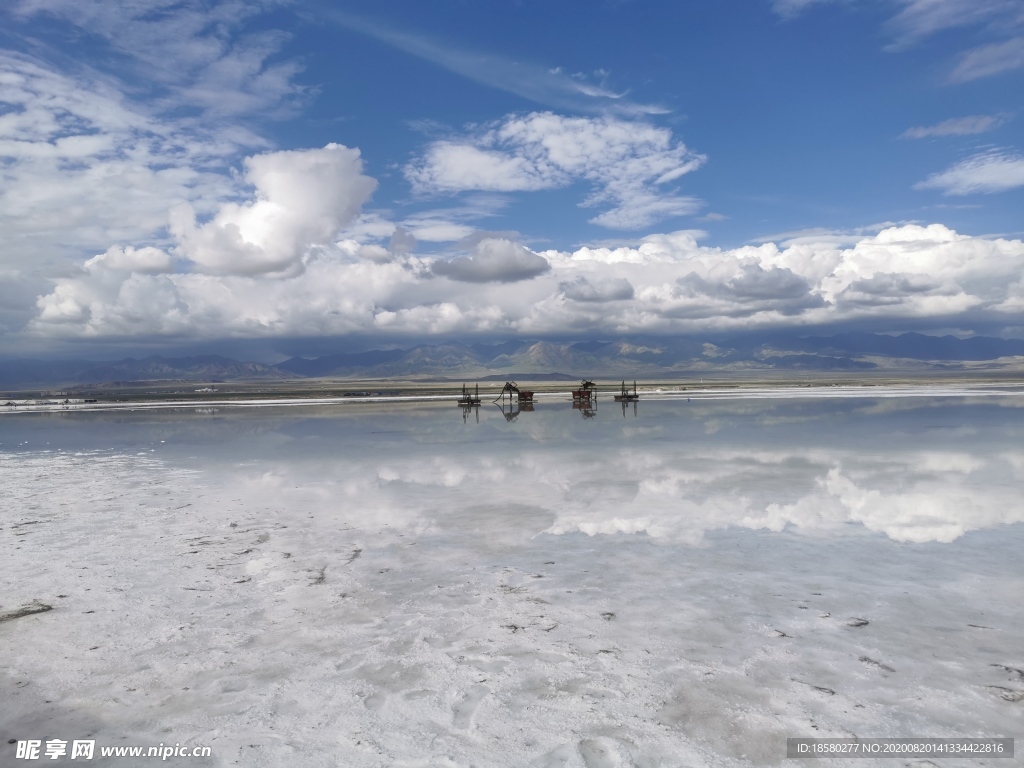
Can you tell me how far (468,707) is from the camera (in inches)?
252

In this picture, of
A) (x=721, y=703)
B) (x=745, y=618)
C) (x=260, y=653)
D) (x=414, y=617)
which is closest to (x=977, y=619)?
(x=745, y=618)

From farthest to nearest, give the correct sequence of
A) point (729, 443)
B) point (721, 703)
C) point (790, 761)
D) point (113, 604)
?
point (729, 443) → point (113, 604) → point (721, 703) → point (790, 761)

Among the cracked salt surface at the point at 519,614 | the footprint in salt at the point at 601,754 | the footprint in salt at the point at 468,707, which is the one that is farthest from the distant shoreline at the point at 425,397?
the footprint in salt at the point at 601,754

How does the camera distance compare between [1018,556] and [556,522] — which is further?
[556,522]

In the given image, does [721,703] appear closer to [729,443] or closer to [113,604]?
[113,604]

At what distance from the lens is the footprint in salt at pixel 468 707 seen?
6.11 m

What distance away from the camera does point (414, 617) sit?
28.9ft

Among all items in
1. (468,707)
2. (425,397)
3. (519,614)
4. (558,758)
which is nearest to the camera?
(558,758)

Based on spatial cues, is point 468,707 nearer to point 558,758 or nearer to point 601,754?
point 558,758

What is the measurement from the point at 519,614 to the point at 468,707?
8.17 ft

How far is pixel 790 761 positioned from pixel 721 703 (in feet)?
3.03

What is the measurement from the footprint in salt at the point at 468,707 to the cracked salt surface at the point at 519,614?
0.02 m

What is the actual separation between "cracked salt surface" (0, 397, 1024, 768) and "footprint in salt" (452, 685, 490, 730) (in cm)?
2

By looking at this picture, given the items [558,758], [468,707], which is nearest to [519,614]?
[468,707]
